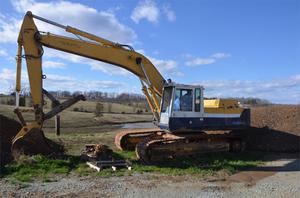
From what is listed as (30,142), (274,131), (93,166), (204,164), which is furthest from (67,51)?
(274,131)

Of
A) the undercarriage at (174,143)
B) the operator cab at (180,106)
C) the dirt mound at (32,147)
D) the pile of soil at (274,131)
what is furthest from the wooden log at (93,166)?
the pile of soil at (274,131)

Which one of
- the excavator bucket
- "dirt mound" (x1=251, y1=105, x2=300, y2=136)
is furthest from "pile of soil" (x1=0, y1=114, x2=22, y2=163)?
"dirt mound" (x1=251, y1=105, x2=300, y2=136)

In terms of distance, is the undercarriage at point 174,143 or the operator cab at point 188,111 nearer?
the undercarriage at point 174,143

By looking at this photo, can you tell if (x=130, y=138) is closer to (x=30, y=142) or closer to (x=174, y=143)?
(x=174, y=143)

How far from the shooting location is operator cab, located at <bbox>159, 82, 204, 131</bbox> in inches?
588

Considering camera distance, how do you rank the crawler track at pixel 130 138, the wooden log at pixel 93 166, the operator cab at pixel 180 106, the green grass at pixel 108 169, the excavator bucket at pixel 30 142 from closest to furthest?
the green grass at pixel 108 169
the wooden log at pixel 93 166
the excavator bucket at pixel 30 142
the operator cab at pixel 180 106
the crawler track at pixel 130 138

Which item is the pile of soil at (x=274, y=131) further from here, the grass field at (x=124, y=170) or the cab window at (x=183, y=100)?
the cab window at (x=183, y=100)

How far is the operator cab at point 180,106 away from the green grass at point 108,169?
1377 millimetres

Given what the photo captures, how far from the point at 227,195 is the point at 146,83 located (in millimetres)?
6866

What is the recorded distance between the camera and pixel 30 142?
1365 cm

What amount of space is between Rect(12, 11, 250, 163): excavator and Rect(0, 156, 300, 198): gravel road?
2.87m

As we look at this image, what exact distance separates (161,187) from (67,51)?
6400mm

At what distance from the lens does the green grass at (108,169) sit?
38.1ft

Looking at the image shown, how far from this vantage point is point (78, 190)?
10.0m
